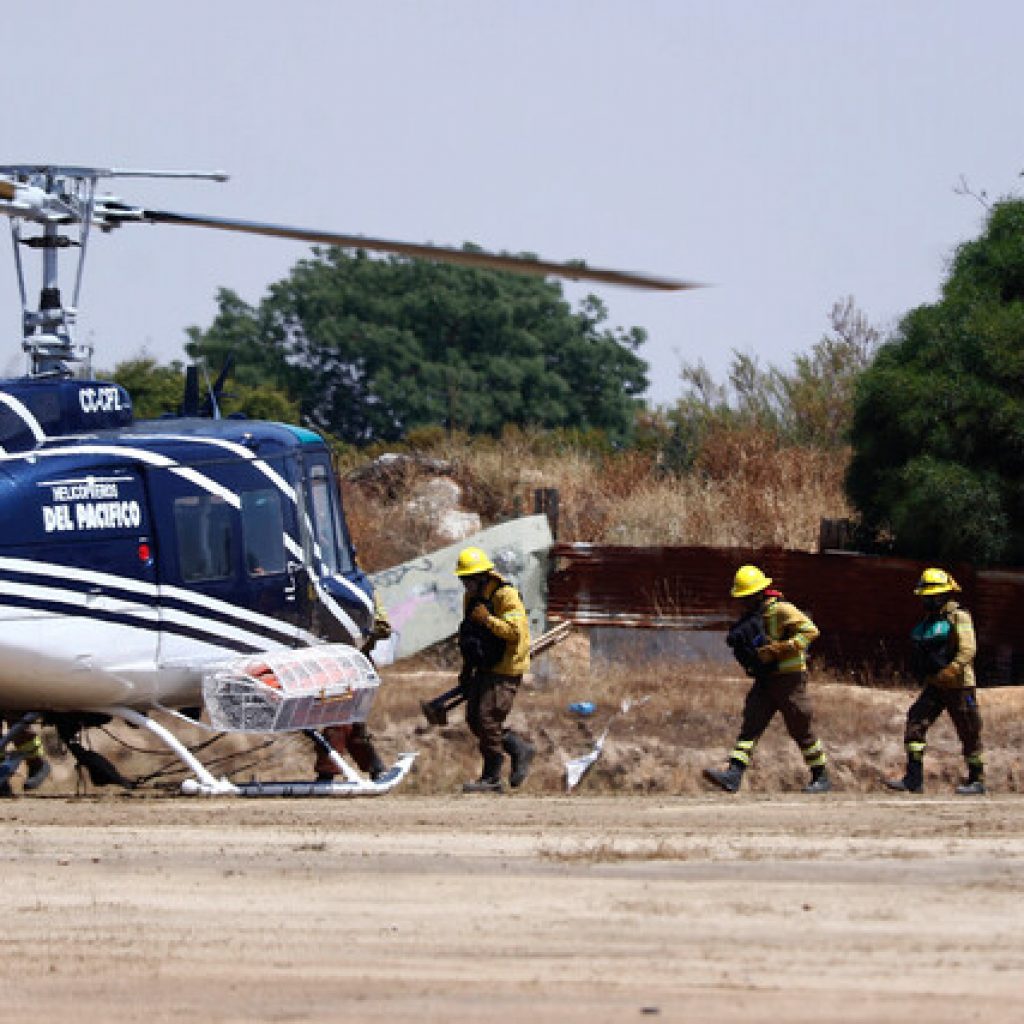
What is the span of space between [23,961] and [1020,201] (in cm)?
1998

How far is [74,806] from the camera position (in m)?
14.9

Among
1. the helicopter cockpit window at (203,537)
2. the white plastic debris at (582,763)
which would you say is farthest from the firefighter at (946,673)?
the helicopter cockpit window at (203,537)

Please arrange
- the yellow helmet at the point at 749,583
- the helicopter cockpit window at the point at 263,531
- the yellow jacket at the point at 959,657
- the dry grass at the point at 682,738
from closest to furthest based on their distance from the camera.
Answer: the helicopter cockpit window at the point at 263,531 < the yellow helmet at the point at 749,583 < the yellow jacket at the point at 959,657 < the dry grass at the point at 682,738

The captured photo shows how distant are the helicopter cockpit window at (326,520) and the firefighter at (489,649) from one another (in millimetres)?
967

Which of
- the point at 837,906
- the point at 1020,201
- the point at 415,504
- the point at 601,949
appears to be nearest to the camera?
the point at 601,949

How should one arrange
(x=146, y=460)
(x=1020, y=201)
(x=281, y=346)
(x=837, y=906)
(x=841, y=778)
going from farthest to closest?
(x=281, y=346) → (x=1020, y=201) → (x=841, y=778) → (x=146, y=460) → (x=837, y=906)

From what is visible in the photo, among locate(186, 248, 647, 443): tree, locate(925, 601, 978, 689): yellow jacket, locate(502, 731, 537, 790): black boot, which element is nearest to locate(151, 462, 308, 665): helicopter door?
locate(502, 731, 537, 790): black boot

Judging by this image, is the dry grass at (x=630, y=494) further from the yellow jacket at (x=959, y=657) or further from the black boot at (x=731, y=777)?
the black boot at (x=731, y=777)

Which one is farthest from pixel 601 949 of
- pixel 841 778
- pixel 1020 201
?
pixel 1020 201

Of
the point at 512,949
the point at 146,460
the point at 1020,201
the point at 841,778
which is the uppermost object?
the point at 1020,201

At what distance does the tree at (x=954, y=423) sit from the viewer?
→ 23.6 meters

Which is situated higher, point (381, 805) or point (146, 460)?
point (146, 460)

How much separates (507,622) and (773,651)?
2.13 meters

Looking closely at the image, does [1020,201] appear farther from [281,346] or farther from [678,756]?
[281,346]
